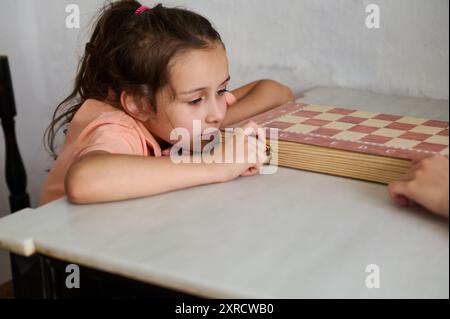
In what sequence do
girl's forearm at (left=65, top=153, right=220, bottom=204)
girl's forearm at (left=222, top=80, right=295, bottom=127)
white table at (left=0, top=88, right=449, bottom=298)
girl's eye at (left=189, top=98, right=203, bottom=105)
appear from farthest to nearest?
girl's forearm at (left=222, top=80, right=295, bottom=127), girl's eye at (left=189, top=98, right=203, bottom=105), girl's forearm at (left=65, top=153, right=220, bottom=204), white table at (left=0, top=88, right=449, bottom=298)

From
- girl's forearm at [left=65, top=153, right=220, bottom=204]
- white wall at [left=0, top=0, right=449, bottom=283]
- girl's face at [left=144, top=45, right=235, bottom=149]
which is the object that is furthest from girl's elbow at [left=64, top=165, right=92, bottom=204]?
white wall at [left=0, top=0, right=449, bottom=283]

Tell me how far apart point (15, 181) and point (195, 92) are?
2.12 ft

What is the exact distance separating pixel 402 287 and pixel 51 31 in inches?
64.5

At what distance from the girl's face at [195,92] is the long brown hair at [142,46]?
0.02 metres

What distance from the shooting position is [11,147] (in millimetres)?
1572

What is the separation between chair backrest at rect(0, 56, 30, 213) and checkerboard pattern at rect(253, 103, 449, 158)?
56 centimetres

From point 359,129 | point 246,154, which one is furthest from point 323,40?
point 246,154

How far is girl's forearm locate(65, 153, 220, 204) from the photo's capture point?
3.18 ft

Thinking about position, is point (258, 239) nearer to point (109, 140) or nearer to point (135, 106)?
point (109, 140)

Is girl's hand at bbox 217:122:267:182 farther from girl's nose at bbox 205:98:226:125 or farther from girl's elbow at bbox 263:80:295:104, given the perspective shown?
girl's elbow at bbox 263:80:295:104

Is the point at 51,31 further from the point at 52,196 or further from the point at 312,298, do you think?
the point at 312,298

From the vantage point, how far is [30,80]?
2.13 m

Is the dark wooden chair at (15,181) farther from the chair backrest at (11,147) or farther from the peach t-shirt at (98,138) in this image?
the peach t-shirt at (98,138)

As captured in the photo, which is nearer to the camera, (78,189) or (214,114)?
(78,189)
